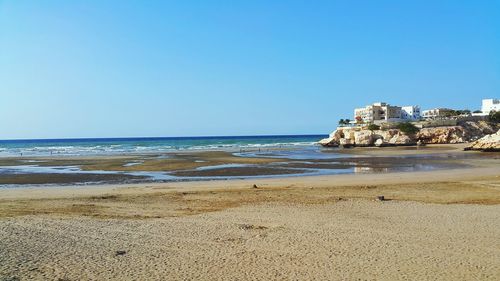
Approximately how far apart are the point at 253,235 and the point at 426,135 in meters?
76.3

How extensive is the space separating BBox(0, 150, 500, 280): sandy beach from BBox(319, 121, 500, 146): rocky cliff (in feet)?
204

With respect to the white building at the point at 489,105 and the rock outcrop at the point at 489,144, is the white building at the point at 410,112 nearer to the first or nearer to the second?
the white building at the point at 489,105

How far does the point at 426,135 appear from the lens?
78.8 meters

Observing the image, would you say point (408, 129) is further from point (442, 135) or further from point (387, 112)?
point (387, 112)

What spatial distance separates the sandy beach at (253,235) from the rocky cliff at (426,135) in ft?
204

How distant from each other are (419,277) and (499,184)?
Answer: 615 inches

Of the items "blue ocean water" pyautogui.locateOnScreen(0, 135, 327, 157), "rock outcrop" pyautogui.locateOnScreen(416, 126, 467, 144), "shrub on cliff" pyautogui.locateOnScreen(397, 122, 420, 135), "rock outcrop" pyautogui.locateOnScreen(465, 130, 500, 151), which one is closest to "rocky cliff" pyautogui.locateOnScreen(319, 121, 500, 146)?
"rock outcrop" pyautogui.locateOnScreen(416, 126, 467, 144)

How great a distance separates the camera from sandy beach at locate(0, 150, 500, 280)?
316 inches

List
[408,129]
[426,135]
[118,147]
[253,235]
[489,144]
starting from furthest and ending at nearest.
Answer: [118,147]
[408,129]
[426,135]
[489,144]
[253,235]

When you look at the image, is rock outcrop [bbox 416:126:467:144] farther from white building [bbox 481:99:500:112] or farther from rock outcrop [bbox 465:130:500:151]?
white building [bbox 481:99:500:112]

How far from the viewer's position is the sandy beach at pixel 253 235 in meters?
8.03

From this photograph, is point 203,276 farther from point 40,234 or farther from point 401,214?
point 401,214

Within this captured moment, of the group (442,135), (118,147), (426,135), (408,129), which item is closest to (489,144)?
(442,135)

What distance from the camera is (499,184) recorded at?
20.2 m
